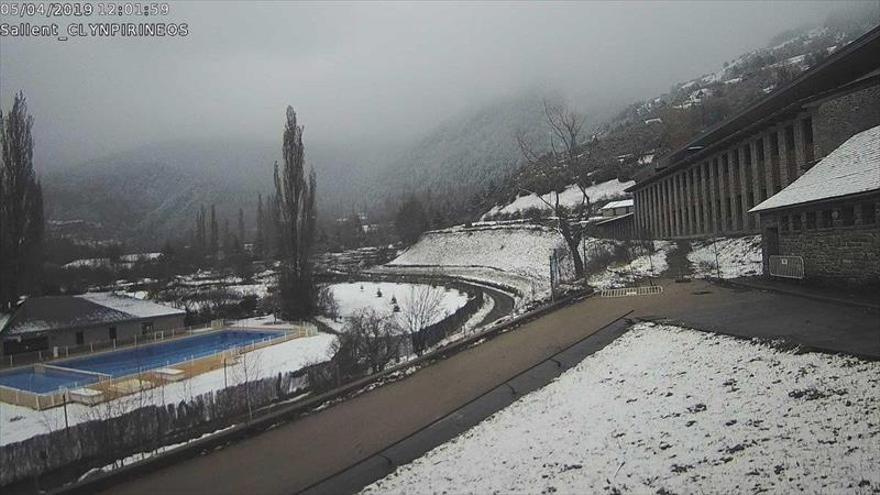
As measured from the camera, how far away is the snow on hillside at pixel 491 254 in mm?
47394

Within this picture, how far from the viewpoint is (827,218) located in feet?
47.9

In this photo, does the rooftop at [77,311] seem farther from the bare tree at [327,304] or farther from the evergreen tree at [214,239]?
the evergreen tree at [214,239]

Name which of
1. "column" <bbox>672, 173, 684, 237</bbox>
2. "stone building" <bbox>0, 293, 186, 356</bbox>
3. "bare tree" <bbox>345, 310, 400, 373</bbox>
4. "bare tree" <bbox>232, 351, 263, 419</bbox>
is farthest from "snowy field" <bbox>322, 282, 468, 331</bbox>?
"column" <bbox>672, 173, 684, 237</bbox>

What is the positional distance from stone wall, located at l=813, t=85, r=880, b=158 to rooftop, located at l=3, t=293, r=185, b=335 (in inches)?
1646

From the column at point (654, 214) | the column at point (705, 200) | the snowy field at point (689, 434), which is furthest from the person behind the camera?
the column at point (654, 214)

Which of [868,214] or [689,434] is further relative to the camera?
[868,214]

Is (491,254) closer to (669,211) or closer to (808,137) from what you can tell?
(669,211)

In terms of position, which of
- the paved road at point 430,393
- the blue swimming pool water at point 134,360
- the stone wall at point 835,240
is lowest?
the blue swimming pool water at point 134,360

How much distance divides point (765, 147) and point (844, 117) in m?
7.48

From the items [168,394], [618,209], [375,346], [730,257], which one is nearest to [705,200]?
[730,257]

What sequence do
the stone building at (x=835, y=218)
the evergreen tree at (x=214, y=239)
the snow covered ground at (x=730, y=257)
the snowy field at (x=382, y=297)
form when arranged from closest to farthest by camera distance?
the stone building at (x=835, y=218) < the snow covered ground at (x=730, y=257) < the snowy field at (x=382, y=297) < the evergreen tree at (x=214, y=239)

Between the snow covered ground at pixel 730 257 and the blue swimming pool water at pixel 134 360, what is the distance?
2707 cm

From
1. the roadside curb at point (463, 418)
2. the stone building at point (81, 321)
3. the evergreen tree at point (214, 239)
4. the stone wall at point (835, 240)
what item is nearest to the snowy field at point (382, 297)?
the stone building at point (81, 321)

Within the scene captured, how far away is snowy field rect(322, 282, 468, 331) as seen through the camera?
36612 mm
